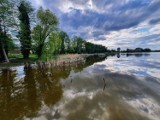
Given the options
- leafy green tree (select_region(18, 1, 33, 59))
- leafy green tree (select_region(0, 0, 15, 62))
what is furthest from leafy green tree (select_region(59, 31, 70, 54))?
leafy green tree (select_region(0, 0, 15, 62))

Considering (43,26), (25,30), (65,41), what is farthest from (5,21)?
(65,41)

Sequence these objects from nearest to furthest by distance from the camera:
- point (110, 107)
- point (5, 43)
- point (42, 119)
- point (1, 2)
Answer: point (42, 119) → point (110, 107) → point (1, 2) → point (5, 43)

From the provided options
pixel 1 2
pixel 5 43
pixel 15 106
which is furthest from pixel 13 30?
pixel 15 106

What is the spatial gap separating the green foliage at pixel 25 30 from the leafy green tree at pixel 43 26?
2124 mm

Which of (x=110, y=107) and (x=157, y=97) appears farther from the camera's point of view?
(x=157, y=97)

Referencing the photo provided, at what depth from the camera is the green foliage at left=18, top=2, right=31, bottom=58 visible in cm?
4006

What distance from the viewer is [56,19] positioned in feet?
144

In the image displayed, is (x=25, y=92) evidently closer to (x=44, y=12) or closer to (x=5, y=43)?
(x=5, y=43)

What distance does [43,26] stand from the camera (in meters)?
42.8

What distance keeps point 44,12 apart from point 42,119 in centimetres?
4023

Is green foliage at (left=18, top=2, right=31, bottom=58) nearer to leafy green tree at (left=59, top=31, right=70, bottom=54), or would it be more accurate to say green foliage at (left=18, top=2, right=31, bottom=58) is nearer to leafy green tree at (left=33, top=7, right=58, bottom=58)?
leafy green tree at (left=33, top=7, right=58, bottom=58)

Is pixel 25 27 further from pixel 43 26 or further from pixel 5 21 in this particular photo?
pixel 5 21

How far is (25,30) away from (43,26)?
5610 millimetres

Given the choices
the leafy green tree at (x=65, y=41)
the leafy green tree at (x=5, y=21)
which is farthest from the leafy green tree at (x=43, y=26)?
the leafy green tree at (x=65, y=41)
